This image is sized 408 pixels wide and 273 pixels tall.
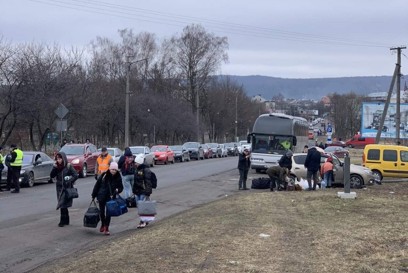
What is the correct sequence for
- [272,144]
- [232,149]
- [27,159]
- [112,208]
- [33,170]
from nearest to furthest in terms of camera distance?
[112,208] → [33,170] → [27,159] → [272,144] → [232,149]

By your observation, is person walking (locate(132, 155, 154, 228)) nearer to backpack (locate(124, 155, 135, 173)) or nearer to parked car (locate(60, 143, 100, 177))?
backpack (locate(124, 155, 135, 173))

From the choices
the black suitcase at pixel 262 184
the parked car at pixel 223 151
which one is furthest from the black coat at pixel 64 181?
the parked car at pixel 223 151

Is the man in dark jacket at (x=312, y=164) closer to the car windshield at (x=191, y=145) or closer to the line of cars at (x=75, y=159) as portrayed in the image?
the line of cars at (x=75, y=159)

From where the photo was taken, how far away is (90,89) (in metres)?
50.9

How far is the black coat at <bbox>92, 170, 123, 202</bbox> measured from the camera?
1248 cm

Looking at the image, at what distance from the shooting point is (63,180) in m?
13.3

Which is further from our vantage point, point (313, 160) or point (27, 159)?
point (27, 159)

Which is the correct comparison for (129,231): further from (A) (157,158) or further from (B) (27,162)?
(A) (157,158)

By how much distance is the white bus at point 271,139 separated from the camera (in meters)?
34.8

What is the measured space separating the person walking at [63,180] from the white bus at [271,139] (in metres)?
22.2

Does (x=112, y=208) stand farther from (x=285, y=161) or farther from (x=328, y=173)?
(x=328, y=173)

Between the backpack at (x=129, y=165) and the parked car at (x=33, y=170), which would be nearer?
the backpack at (x=129, y=165)

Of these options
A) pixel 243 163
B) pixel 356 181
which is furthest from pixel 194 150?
pixel 356 181

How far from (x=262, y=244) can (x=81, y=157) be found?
72.2 feet
